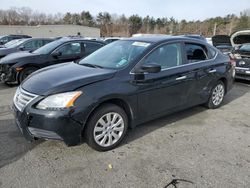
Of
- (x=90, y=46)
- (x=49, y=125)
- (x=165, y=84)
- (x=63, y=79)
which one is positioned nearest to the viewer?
(x=49, y=125)

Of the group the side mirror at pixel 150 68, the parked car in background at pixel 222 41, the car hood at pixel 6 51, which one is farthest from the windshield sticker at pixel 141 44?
the parked car in background at pixel 222 41

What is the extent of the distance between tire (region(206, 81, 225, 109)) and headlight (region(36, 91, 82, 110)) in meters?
3.22

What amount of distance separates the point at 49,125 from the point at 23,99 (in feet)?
1.85

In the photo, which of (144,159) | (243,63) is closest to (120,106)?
(144,159)

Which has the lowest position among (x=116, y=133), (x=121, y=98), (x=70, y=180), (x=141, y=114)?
(x=70, y=180)

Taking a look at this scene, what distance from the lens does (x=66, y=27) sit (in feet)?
148

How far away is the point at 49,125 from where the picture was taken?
279 centimetres

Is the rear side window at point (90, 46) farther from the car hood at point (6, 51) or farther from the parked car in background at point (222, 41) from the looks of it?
the parked car in background at point (222, 41)

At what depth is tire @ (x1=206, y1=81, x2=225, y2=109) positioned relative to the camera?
4906mm

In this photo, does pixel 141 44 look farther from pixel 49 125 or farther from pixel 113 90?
pixel 49 125

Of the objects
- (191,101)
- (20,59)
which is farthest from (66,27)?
(191,101)

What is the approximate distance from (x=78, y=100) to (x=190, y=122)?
7.89ft

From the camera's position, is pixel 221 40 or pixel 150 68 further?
pixel 221 40

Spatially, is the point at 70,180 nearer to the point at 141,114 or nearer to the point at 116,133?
the point at 116,133
